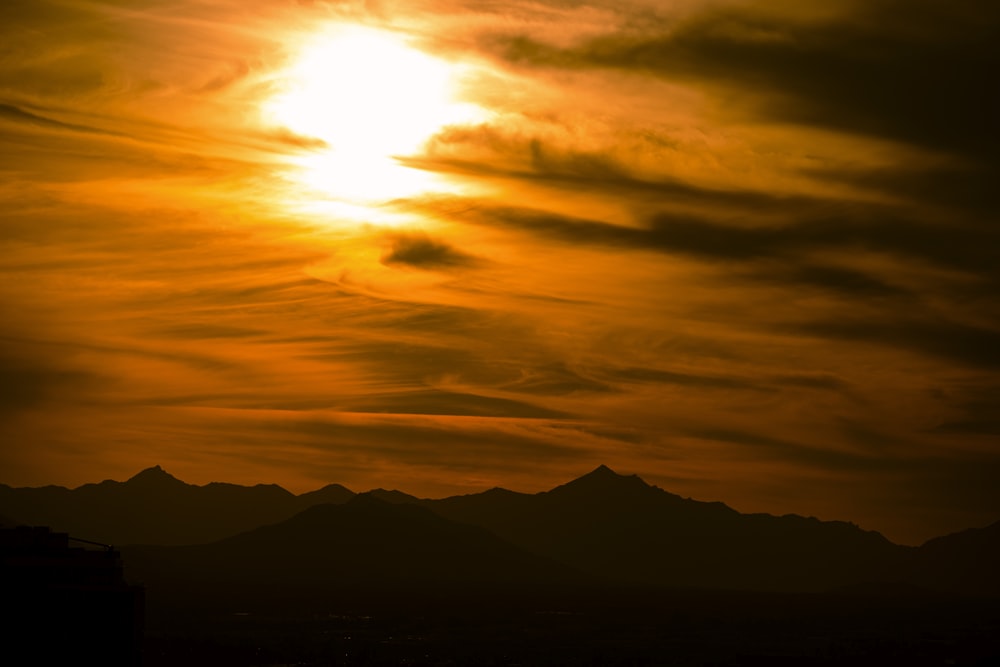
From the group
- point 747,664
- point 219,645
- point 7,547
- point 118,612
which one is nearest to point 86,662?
point 118,612

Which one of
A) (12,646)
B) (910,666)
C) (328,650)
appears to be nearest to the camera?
(12,646)

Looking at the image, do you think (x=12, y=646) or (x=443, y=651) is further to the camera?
(x=443, y=651)

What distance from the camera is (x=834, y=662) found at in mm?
184500

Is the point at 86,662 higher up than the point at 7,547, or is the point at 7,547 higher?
the point at 7,547

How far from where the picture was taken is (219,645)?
175125mm

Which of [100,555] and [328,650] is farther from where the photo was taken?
[328,650]

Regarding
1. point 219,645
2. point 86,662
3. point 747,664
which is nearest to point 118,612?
point 86,662

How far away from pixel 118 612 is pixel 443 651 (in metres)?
145

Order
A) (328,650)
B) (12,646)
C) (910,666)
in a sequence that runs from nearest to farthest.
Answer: (12,646)
(910,666)
(328,650)

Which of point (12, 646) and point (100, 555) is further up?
point (100, 555)

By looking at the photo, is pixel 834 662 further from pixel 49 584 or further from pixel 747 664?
pixel 49 584

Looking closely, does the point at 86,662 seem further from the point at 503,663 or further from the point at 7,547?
the point at 503,663

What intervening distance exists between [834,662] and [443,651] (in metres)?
55.2

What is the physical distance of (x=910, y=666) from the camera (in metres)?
173
